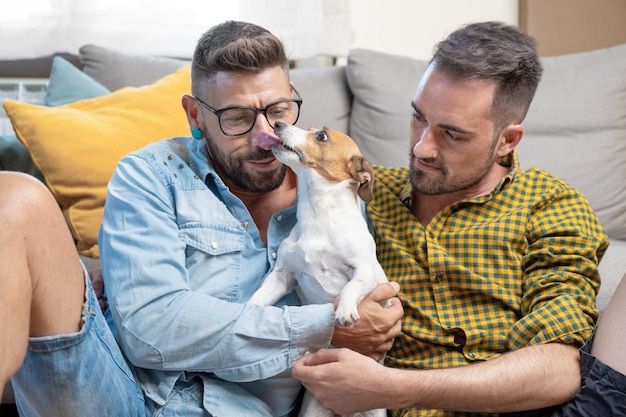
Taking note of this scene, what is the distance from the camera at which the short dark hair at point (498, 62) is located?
5.42ft

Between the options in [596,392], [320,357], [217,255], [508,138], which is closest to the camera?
[596,392]

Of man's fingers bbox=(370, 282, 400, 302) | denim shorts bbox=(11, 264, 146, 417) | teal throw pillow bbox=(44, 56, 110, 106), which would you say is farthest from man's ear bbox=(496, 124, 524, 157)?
teal throw pillow bbox=(44, 56, 110, 106)

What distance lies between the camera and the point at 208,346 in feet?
4.72

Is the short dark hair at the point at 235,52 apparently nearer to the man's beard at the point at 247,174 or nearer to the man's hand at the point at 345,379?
the man's beard at the point at 247,174

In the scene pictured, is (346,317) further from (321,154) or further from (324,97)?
(324,97)

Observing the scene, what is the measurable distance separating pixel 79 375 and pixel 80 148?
3.26 ft

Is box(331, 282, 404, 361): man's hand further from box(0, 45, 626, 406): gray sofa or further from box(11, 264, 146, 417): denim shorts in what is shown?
box(0, 45, 626, 406): gray sofa

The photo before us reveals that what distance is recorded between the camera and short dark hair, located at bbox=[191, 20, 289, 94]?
63.9 inches

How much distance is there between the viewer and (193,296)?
146 cm

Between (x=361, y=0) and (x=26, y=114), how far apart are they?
161cm

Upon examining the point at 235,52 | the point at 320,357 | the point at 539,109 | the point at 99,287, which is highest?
the point at 235,52

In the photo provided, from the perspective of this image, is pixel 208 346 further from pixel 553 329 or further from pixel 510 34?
pixel 510 34

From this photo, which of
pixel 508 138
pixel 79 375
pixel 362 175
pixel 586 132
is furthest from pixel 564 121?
pixel 79 375

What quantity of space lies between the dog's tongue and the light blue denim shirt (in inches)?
5.1
